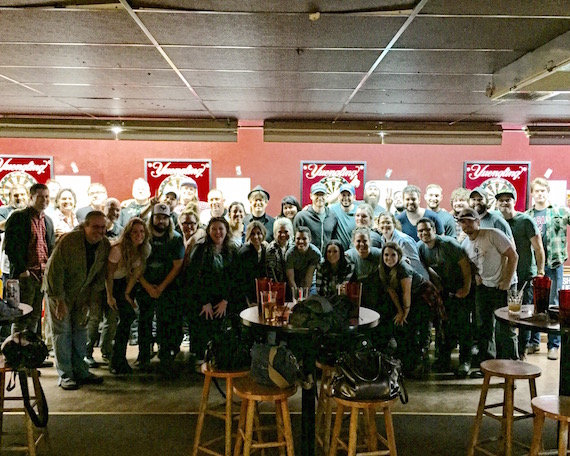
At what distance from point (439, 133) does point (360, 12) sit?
4.22 m

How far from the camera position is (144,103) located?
5676mm

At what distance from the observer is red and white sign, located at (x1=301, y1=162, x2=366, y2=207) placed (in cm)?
809

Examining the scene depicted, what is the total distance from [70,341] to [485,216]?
401 cm

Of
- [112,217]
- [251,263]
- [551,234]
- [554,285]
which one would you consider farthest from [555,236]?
[112,217]

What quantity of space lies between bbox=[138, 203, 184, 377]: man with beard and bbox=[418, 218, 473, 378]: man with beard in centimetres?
230

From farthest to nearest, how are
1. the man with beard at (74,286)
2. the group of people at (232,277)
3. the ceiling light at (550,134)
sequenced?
1. the ceiling light at (550,134)
2. the group of people at (232,277)
3. the man with beard at (74,286)

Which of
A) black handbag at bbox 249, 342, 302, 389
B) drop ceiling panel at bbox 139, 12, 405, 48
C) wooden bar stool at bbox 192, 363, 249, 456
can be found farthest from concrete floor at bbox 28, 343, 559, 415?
drop ceiling panel at bbox 139, 12, 405, 48

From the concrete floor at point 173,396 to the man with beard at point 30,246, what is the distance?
0.72 metres

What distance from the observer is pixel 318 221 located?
5.95 meters

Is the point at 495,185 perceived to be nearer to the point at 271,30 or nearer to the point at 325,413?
the point at 325,413

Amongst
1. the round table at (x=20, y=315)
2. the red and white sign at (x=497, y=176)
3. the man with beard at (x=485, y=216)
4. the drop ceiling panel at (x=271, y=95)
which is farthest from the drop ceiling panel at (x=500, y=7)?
the red and white sign at (x=497, y=176)

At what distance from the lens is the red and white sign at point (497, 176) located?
26.8ft

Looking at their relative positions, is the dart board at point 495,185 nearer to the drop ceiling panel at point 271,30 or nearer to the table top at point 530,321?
the table top at point 530,321

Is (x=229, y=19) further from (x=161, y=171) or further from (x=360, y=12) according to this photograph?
(x=161, y=171)
